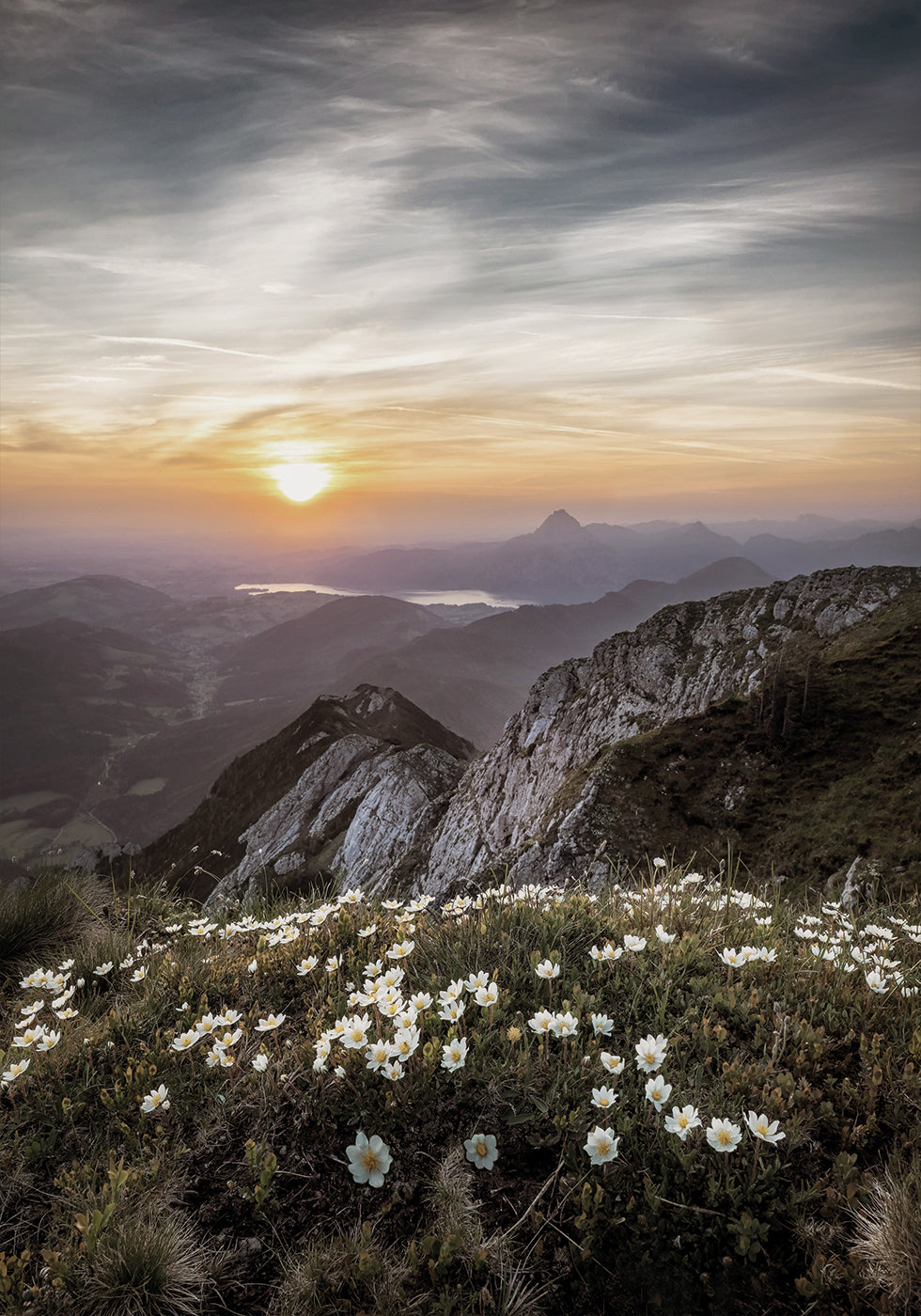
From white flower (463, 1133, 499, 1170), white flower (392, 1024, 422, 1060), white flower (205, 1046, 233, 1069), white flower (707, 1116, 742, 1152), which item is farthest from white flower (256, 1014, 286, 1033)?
white flower (707, 1116, 742, 1152)

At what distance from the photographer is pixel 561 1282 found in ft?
8.38

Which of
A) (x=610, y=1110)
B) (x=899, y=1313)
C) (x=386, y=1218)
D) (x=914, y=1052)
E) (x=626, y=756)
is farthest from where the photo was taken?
(x=626, y=756)

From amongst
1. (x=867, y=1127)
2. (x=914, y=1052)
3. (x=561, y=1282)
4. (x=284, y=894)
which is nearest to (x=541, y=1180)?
(x=561, y=1282)

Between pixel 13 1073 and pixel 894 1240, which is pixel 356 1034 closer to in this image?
pixel 13 1073

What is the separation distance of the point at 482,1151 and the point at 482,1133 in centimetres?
36

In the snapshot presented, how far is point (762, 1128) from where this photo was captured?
2811mm

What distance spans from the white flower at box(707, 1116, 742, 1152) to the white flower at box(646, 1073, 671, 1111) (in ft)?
0.74

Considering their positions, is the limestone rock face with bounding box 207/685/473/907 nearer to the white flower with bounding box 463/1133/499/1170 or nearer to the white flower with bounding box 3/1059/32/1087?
the white flower with bounding box 3/1059/32/1087

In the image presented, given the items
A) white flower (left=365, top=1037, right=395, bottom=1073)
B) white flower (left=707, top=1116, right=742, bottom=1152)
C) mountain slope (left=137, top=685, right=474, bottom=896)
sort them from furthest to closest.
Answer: mountain slope (left=137, top=685, right=474, bottom=896) → white flower (left=365, top=1037, right=395, bottom=1073) → white flower (left=707, top=1116, right=742, bottom=1152)

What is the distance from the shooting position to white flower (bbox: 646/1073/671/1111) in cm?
298

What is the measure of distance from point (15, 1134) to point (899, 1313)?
182 inches

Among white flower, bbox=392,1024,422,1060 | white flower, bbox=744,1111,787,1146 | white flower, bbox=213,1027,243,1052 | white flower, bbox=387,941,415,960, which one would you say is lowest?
white flower, bbox=213,1027,243,1052

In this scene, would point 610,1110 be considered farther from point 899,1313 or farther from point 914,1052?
point 914,1052

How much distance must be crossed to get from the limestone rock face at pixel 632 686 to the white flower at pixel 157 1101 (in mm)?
50985
